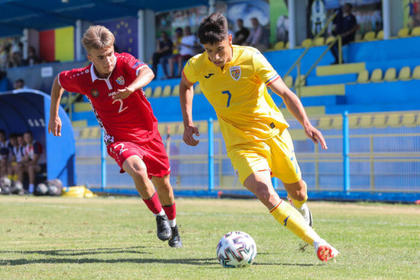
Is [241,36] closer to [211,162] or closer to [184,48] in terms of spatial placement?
[184,48]

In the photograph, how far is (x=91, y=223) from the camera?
432 inches

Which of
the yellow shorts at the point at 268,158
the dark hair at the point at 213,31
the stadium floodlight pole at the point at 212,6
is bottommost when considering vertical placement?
the yellow shorts at the point at 268,158

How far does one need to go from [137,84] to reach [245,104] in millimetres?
1063

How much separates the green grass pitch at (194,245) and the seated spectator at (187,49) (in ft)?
42.3

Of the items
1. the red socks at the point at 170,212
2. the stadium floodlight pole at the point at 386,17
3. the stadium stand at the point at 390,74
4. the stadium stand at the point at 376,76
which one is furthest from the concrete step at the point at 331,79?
the red socks at the point at 170,212

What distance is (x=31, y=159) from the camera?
21156 millimetres

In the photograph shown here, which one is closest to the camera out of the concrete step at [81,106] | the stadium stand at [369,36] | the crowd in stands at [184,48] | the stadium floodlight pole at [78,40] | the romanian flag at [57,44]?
the stadium stand at [369,36]

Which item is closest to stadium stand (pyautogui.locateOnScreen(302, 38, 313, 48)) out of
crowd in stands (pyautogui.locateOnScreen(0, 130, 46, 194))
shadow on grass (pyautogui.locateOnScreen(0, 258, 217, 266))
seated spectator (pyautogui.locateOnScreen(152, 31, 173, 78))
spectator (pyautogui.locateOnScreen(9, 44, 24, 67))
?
seated spectator (pyautogui.locateOnScreen(152, 31, 173, 78))

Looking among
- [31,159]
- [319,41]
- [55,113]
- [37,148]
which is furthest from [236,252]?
[319,41]

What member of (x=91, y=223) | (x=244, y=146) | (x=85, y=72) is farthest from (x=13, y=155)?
(x=244, y=146)

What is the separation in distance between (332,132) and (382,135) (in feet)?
3.96

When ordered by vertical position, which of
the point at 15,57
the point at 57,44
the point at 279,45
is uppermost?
the point at 57,44

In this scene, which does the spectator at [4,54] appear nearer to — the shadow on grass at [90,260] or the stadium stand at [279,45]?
→ the stadium stand at [279,45]

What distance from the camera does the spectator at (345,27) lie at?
868 inches
